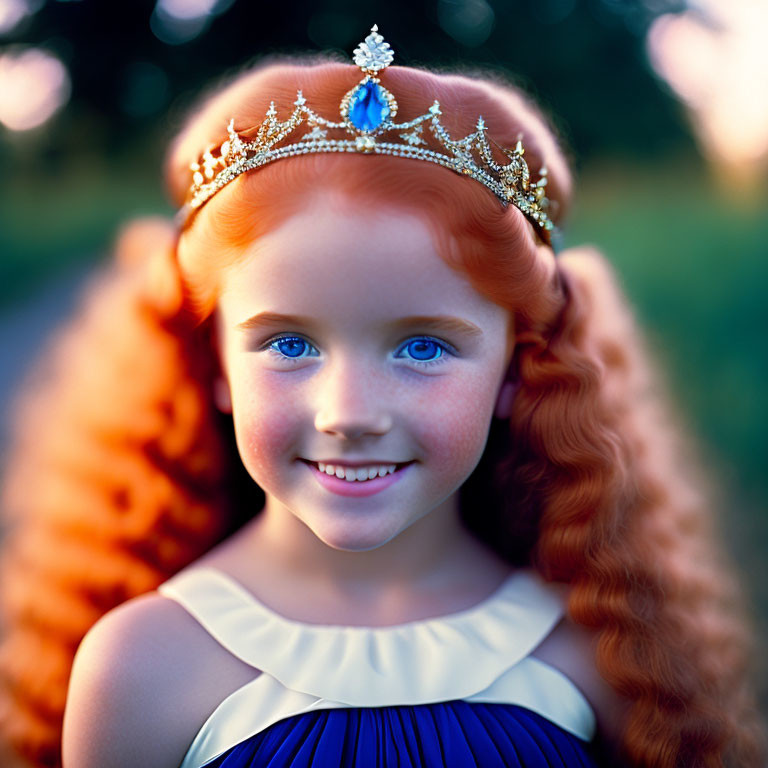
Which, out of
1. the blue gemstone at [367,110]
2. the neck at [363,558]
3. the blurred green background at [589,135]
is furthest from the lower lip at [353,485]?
the blurred green background at [589,135]

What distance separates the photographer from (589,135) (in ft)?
14.9

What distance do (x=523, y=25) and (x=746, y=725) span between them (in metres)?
3.39

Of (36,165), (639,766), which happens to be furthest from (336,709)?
(36,165)

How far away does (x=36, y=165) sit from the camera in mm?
4809

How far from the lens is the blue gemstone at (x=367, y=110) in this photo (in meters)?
1.25

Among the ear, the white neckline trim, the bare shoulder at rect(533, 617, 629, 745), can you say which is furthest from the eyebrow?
the bare shoulder at rect(533, 617, 629, 745)

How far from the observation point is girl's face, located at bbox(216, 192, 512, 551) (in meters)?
1.20

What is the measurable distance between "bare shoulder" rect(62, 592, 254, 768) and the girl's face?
28cm

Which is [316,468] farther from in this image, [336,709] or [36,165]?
[36,165]

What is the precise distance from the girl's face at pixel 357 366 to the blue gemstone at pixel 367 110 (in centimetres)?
14

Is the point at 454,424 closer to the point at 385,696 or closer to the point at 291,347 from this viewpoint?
the point at 291,347

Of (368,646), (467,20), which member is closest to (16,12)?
(467,20)

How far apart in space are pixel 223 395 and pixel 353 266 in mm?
431

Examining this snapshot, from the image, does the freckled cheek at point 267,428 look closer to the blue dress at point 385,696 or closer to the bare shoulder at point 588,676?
the blue dress at point 385,696
